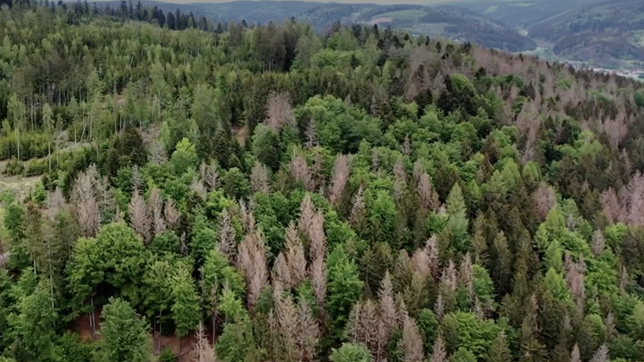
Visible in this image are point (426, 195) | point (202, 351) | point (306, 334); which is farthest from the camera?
point (426, 195)

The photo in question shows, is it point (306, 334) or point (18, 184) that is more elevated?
point (18, 184)

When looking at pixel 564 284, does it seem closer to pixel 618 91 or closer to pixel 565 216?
pixel 565 216

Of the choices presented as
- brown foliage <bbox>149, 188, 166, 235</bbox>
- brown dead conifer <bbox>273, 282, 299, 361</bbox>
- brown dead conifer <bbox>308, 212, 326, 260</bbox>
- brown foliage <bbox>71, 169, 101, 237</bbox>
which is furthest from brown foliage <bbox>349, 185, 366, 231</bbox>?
brown foliage <bbox>71, 169, 101, 237</bbox>

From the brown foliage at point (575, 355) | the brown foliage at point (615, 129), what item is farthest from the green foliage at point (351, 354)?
the brown foliage at point (615, 129)

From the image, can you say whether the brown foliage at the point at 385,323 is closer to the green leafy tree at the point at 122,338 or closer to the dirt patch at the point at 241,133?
the green leafy tree at the point at 122,338

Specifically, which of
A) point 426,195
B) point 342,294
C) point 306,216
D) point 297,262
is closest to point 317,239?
point 306,216

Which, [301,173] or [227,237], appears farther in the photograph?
[301,173]

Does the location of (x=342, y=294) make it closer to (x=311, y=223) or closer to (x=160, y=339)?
(x=311, y=223)
